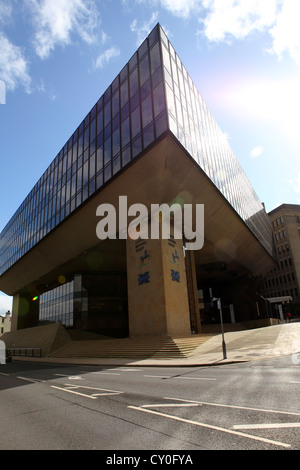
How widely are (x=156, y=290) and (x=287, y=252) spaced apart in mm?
72637

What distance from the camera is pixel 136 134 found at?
84.6 feet

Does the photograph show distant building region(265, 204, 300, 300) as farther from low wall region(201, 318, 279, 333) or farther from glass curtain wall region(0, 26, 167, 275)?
glass curtain wall region(0, 26, 167, 275)

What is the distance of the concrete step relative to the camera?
21.9 m

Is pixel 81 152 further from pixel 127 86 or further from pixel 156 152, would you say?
pixel 156 152

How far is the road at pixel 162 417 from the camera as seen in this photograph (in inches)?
178

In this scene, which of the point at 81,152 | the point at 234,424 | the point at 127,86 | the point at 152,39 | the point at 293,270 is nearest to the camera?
the point at 234,424

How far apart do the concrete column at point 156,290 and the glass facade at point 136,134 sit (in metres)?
8.77

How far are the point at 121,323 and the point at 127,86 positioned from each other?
3869 cm

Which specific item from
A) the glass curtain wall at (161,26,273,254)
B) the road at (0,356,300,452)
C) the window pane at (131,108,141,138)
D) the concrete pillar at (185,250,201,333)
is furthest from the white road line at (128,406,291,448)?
the concrete pillar at (185,250,201,333)

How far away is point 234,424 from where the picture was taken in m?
5.22

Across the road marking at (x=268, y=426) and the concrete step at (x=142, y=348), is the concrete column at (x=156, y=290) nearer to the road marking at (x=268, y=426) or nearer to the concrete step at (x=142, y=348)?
the concrete step at (x=142, y=348)

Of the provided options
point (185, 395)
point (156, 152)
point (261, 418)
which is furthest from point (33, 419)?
point (156, 152)

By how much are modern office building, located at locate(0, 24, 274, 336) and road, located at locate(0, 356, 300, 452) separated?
1224cm

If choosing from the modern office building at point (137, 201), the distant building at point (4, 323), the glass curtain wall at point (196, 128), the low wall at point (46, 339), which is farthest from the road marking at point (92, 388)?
the distant building at point (4, 323)
